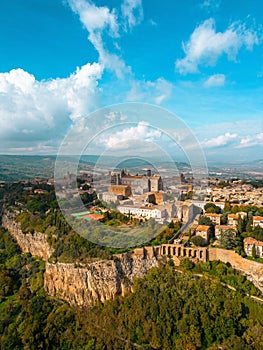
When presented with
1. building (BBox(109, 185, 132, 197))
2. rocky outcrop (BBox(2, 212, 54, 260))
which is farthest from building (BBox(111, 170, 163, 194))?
rocky outcrop (BBox(2, 212, 54, 260))

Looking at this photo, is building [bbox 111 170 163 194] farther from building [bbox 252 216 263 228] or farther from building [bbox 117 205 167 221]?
building [bbox 252 216 263 228]

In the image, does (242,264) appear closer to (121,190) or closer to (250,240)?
(250,240)

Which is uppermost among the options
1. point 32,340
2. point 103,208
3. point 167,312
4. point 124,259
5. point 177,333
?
point 103,208

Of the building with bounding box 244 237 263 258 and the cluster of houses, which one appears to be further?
the cluster of houses

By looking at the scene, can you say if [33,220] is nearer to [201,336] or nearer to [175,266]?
[175,266]

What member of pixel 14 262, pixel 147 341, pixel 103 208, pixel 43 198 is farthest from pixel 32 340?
pixel 43 198

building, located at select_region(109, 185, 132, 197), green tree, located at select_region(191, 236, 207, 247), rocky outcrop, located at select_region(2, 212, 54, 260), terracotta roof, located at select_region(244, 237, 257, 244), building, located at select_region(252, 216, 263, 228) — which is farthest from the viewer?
rocky outcrop, located at select_region(2, 212, 54, 260)

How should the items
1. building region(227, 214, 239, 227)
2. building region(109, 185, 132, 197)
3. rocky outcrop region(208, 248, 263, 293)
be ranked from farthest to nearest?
building region(227, 214, 239, 227) → building region(109, 185, 132, 197) → rocky outcrop region(208, 248, 263, 293)

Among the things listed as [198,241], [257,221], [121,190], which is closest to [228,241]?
[198,241]
